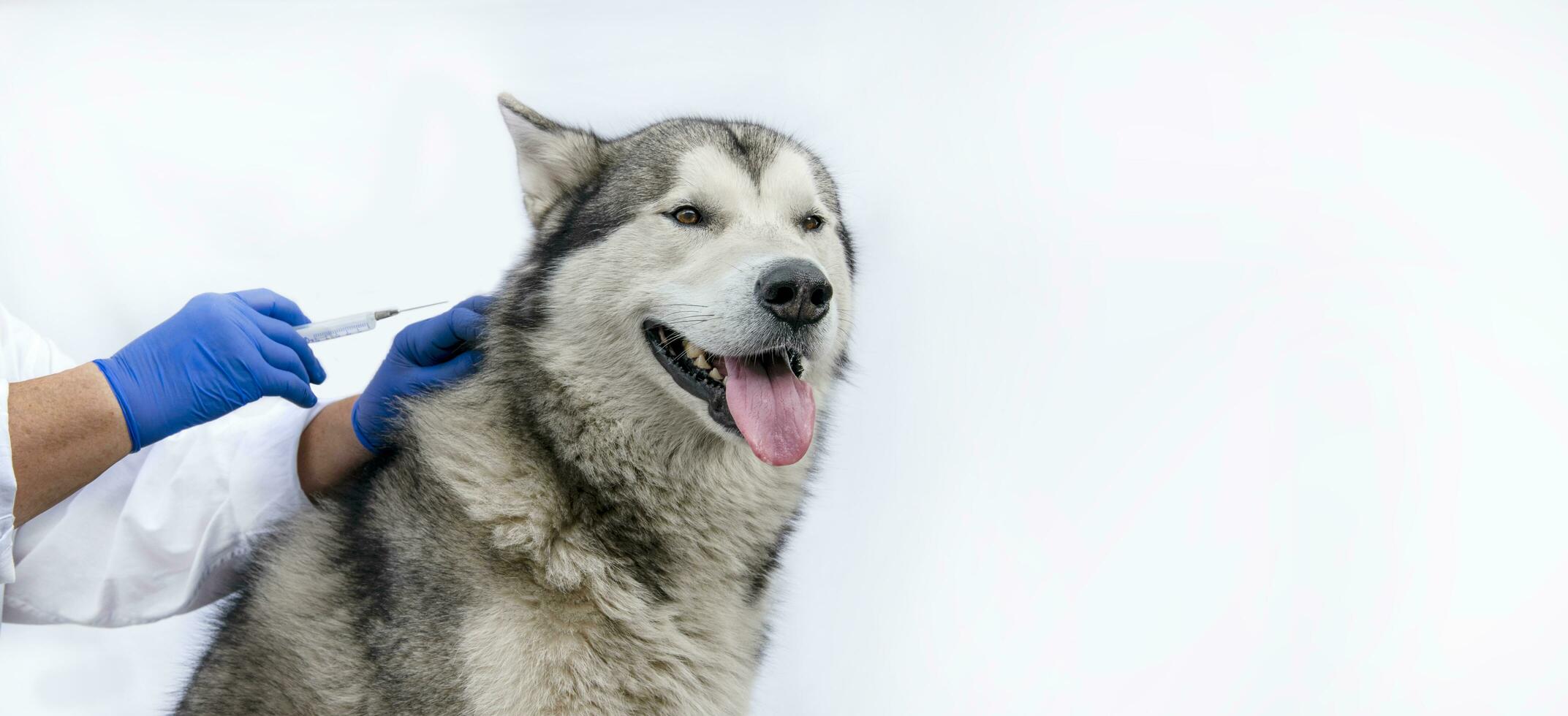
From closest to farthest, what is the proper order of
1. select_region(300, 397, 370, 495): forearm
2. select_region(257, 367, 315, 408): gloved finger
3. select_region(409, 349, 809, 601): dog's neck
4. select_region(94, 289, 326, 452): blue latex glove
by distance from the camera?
1. select_region(409, 349, 809, 601): dog's neck
2. select_region(94, 289, 326, 452): blue latex glove
3. select_region(257, 367, 315, 408): gloved finger
4. select_region(300, 397, 370, 495): forearm

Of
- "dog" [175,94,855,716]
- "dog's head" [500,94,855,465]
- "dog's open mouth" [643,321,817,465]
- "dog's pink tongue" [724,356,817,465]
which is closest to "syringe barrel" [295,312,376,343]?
"dog" [175,94,855,716]

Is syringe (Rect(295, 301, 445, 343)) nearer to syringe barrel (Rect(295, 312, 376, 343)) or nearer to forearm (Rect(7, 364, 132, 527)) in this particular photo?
syringe barrel (Rect(295, 312, 376, 343))

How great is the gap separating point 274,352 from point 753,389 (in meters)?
1.29

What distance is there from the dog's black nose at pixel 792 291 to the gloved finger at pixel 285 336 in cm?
135

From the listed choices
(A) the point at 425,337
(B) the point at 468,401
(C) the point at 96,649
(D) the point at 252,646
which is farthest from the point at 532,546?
(C) the point at 96,649

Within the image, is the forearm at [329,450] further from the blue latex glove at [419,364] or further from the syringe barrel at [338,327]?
the syringe barrel at [338,327]

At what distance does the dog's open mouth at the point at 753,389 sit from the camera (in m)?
2.10

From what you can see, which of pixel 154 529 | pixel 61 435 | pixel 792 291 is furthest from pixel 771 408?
pixel 154 529

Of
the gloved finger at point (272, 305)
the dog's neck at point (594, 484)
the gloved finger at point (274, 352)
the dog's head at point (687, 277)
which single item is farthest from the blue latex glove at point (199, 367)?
the dog's head at point (687, 277)

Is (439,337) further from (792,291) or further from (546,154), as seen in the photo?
(792,291)

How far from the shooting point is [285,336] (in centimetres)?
257

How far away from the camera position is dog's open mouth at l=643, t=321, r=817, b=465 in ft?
6.88

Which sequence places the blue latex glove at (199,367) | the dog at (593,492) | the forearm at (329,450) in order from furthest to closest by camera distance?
1. the forearm at (329,450)
2. the blue latex glove at (199,367)
3. the dog at (593,492)

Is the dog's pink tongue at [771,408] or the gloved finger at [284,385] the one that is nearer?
the dog's pink tongue at [771,408]
